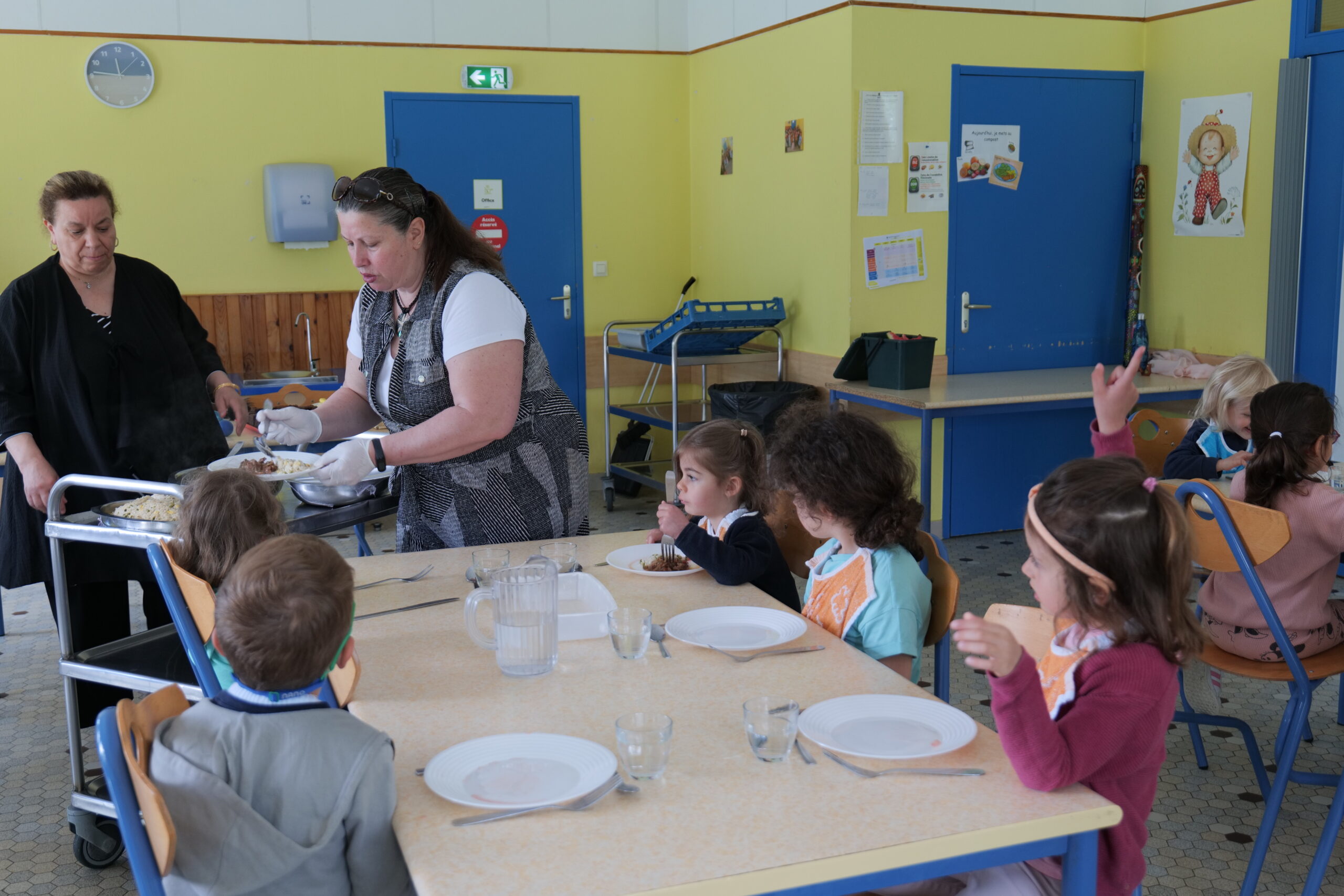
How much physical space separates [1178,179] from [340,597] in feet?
16.1

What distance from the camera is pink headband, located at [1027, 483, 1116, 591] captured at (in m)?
1.44

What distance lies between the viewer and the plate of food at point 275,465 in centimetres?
242

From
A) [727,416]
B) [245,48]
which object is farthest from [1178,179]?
[245,48]

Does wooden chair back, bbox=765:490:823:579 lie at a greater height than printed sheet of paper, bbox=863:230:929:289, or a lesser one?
lesser

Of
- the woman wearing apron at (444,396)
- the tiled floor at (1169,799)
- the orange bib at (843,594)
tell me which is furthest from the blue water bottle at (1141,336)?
the orange bib at (843,594)

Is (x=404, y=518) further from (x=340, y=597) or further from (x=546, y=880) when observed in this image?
(x=546, y=880)

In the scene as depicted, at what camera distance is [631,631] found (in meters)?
1.77

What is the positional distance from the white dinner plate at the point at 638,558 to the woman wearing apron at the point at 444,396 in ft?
0.73

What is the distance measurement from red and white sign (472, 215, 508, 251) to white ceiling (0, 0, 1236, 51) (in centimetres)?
91

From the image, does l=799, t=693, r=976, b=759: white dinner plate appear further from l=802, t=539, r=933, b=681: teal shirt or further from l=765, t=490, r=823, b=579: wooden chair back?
l=765, t=490, r=823, b=579: wooden chair back

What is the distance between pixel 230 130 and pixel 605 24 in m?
2.07

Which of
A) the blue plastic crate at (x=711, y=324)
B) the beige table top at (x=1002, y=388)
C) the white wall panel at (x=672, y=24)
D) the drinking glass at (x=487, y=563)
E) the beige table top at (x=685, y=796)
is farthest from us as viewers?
the white wall panel at (x=672, y=24)

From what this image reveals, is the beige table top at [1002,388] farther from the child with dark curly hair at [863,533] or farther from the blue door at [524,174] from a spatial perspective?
the child with dark curly hair at [863,533]

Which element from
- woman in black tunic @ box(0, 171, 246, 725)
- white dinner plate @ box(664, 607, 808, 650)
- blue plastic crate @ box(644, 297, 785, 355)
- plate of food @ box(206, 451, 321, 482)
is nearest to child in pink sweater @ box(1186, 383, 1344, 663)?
white dinner plate @ box(664, 607, 808, 650)
